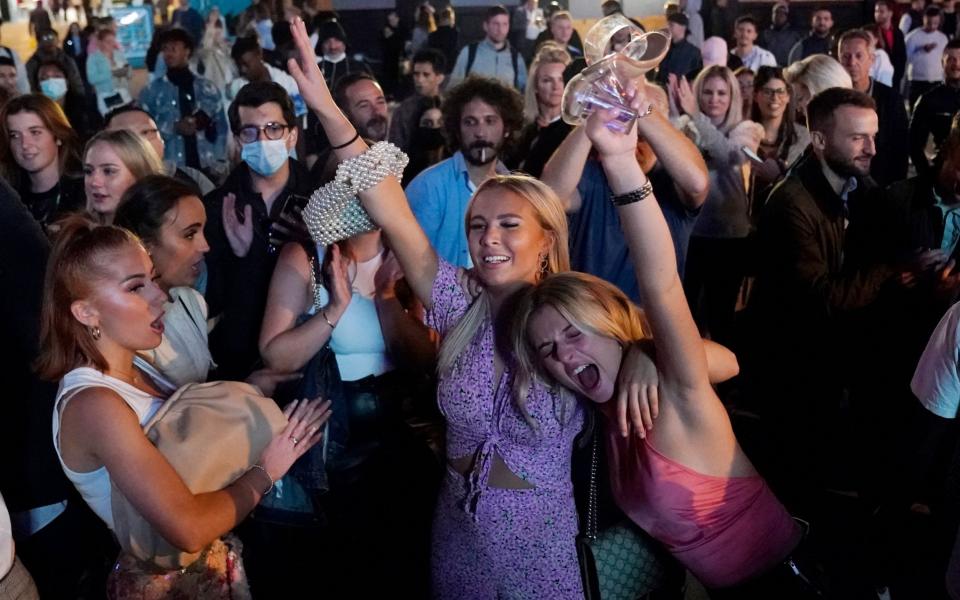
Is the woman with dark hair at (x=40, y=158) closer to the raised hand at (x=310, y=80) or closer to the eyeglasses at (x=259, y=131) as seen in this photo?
the eyeglasses at (x=259, y=131)

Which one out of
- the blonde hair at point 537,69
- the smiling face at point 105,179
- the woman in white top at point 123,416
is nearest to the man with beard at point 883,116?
the blonde hair at point 537,69

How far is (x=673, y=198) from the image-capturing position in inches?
134

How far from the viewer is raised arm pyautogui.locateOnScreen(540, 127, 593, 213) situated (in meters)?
3.29

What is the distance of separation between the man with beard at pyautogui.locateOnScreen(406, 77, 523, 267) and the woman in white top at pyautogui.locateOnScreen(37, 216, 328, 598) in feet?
5.17

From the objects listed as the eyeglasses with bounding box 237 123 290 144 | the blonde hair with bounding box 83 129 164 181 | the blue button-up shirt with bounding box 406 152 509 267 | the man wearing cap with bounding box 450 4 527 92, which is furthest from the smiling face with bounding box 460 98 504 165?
the man wearing cap with bounding box 450 4 527 92

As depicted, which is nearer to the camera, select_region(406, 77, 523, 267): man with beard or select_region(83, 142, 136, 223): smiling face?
select_region(83, 142, 136, 223): smiling face

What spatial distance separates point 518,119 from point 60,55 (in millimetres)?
6678

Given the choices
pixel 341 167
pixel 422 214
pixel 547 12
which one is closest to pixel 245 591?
pixel 341 167

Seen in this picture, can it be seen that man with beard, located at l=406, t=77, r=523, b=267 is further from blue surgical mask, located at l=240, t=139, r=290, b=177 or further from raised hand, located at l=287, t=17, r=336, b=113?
raised hand, located at l=287, t=17, r=336, b=113

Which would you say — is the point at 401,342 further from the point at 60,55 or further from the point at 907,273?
the point at 60,55

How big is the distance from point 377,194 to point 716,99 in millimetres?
3696

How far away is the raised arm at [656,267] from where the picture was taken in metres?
1.77

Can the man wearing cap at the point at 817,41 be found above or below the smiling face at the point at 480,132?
above

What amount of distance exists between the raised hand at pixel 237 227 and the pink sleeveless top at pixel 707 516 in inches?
73.9
